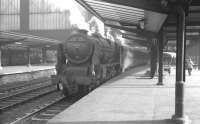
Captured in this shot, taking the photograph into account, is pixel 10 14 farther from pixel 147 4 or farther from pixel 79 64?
pixel 147 4

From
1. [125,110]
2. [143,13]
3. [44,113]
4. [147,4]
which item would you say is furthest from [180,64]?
[143,13]

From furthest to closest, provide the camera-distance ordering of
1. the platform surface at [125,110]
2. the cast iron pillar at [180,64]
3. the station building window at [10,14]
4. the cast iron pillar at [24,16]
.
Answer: the station building window at [10,14] < the cast iron pillar at [24,16] < the platform surface at [125,110] < the cast iron pillar at [180,64]

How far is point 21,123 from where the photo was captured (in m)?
7.74

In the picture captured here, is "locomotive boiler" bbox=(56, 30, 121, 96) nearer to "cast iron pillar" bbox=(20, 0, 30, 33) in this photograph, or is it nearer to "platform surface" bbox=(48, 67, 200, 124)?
"platform surface" bbox=(48, 67, 200, 124)

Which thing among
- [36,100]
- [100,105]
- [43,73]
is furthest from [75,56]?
[43,73]

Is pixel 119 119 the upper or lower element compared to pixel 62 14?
lower

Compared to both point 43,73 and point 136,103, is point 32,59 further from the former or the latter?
point 136,103

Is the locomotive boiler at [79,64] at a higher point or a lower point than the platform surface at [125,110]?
higher

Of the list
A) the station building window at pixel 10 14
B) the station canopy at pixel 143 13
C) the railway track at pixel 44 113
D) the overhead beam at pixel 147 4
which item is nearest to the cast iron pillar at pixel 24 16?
the station building window at pixel 10 14

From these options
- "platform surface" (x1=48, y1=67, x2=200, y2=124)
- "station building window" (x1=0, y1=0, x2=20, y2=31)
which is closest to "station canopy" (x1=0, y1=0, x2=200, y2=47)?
"platform surface" (x1=48, y1=67, x2=200, y2=124)

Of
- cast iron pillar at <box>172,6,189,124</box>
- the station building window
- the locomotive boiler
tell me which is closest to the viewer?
cast iron pillar at <box>172,6,189,124</box>

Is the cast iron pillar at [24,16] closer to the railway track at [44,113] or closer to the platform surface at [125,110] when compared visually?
the railway track at [44,113]

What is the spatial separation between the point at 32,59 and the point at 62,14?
19.6 meters

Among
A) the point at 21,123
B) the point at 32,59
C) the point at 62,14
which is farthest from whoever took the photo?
the point at 62,14
